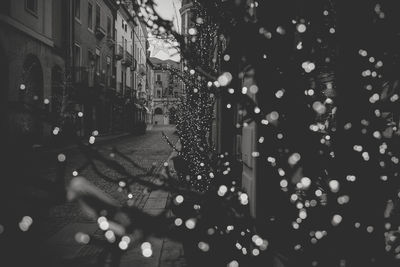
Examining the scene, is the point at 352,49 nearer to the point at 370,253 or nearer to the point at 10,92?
the point at 370,253

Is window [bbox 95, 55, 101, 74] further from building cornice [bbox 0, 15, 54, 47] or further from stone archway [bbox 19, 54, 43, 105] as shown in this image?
stone archway [bbox 19, 54, 43, 105]

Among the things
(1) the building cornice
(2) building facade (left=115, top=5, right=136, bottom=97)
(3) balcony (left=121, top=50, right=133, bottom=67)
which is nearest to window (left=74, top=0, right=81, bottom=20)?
(1) the building cornice

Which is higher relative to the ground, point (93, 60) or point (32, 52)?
point (93, 60)

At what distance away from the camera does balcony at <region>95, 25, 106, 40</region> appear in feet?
85.9

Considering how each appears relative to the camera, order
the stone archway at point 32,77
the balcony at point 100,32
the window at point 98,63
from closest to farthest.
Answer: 1. the stone archway at point 32,77
2. the balcony at point 100,32
3. the window at point 98,63

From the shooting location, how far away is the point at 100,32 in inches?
1046

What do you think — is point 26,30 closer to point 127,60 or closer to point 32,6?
point 32,6

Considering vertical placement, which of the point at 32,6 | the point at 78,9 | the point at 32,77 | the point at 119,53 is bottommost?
the point at 32,77

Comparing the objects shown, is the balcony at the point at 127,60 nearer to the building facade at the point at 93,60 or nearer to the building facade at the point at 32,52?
the building facade at the point at 93,60

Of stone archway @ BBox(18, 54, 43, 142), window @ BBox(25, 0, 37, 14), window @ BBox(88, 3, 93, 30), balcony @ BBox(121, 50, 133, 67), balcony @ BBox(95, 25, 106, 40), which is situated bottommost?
stone archway @ BBox(18, 54, 43, 142)

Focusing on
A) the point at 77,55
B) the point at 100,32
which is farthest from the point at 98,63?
the point at 77,55

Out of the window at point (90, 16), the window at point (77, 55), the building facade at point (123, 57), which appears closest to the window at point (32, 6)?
the window at point (77, 55)

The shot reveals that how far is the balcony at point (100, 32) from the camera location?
1030 inches

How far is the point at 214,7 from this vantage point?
1.89 metres
